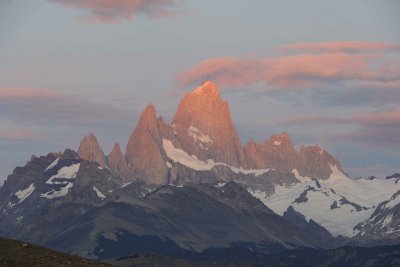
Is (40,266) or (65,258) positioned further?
(65,258)

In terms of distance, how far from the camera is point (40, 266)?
574 feet

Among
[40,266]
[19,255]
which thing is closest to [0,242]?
[19,255]

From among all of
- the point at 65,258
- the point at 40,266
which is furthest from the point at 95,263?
the point at 40,266

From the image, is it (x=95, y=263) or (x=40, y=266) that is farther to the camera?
(x=95, y=263)

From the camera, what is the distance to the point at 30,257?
184 meters

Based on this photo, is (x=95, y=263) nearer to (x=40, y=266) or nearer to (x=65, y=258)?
(x=65, y=258)

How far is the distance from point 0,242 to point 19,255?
13133 millimetres

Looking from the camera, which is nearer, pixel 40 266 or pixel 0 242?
pixel 40 266

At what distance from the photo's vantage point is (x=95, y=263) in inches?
7480

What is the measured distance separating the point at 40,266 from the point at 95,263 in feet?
55.6

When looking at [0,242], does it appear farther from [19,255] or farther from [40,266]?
[40,266]

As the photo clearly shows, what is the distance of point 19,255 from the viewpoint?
609ft

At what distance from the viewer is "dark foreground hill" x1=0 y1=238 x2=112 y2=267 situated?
178500mm

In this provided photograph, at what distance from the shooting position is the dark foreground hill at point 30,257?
7028 inches
